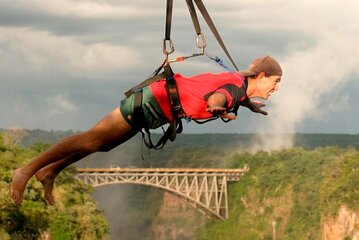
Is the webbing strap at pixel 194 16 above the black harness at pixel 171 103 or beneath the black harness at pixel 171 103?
above

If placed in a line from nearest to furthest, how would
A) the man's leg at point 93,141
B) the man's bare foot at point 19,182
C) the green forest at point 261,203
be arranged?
the man's leg at point 93,141 → the man's bare foot at point 19,182 → the green forest at point 261,203

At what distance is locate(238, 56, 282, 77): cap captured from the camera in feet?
55.8

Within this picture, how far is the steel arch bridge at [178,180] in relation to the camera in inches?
6422

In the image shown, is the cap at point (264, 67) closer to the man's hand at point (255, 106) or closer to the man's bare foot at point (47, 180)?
the man's hand at point (255, 106)

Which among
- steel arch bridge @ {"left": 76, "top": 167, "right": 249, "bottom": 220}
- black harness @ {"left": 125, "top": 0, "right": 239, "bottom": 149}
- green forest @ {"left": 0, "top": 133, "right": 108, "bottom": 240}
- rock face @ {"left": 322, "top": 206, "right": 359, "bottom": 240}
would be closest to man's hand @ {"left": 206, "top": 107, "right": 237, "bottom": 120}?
black harness @ {"left": 125, "top": 0, "right": 239, "bottom": 149}

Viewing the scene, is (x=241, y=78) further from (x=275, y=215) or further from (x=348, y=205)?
(x=275, y=215)

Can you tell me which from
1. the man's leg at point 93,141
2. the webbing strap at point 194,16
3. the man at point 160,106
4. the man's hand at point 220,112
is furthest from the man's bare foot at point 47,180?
the webbing strap at point 194,16

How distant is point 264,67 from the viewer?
55.8 ft

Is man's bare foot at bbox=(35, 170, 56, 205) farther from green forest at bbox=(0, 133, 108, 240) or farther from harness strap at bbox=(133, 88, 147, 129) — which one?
green forest at bbox=(0, 133, 108, 240)

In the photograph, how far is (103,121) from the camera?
55.6 ft

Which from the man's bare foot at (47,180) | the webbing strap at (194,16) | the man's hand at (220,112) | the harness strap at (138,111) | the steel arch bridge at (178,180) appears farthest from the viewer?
the steel arch bridge at (178,180)

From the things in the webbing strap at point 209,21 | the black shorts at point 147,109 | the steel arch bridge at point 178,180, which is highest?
the steel arch bridge at point 178,180

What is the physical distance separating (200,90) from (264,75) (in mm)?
1010

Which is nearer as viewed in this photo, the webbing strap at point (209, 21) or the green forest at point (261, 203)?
the webbing strap at point (209, 21)
